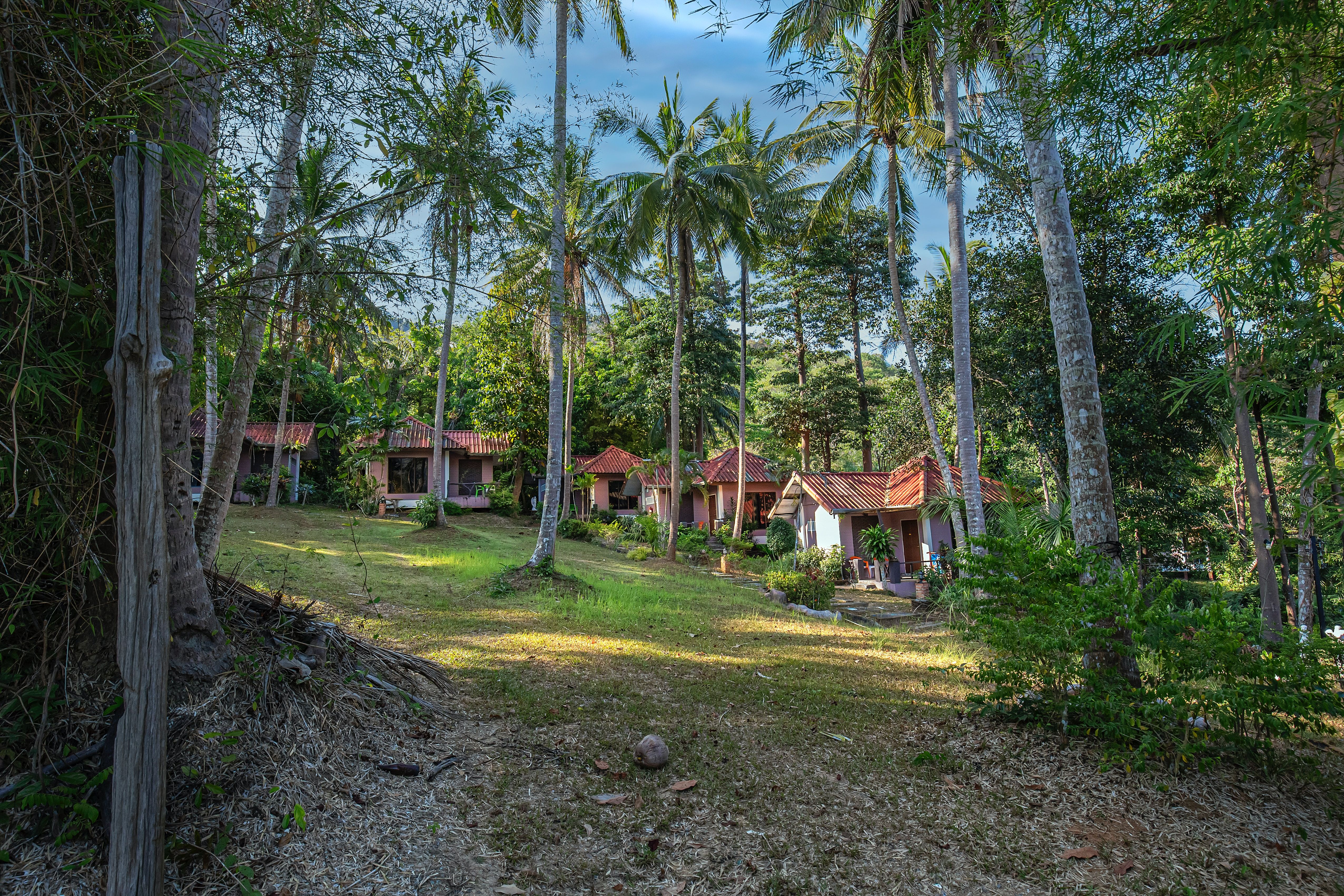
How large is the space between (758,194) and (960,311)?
26.5ft

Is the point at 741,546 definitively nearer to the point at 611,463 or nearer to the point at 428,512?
the point at 428,512

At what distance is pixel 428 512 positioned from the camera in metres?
18.8

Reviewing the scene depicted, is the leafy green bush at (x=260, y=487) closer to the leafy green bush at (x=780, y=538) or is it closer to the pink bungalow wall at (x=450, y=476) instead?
the pink bungalow wall at (x=450, y=476)

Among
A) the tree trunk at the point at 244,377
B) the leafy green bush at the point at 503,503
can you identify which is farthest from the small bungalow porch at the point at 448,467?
the tree trunk at the point at 244,377

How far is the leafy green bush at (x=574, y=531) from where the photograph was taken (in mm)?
23781

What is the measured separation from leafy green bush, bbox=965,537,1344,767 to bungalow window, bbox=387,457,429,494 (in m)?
27.3

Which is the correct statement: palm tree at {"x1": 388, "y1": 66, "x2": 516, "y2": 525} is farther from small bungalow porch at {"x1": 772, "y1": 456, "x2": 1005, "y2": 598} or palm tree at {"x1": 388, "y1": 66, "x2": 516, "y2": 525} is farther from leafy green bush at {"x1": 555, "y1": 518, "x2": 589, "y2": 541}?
leafy green bush at {"x1": 555, "y1": 518, "x2": 589, "y2": 541}

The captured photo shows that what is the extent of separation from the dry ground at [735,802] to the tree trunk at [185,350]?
40 cm

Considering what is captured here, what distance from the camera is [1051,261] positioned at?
225 inches

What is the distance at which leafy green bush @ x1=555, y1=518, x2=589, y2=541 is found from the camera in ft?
78.0

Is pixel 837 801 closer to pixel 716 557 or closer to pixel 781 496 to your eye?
pixel 716 557

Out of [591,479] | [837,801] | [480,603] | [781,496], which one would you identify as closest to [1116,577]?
[837,801]

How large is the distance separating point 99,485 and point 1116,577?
5.92 metres

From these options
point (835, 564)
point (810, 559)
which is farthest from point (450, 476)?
point (835, 564)
